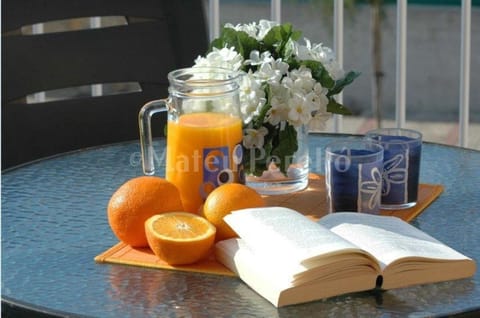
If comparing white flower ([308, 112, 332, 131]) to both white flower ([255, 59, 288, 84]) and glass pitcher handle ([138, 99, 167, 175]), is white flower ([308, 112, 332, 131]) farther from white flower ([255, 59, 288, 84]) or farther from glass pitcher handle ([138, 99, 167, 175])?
glass pitcher handle ([138, 99, 167, 175])

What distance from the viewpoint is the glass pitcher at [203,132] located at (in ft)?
5.20

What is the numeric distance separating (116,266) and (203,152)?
226mm

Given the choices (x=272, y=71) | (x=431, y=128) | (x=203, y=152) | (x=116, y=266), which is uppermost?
(x=272, y=71)

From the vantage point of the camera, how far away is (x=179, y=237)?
144cm

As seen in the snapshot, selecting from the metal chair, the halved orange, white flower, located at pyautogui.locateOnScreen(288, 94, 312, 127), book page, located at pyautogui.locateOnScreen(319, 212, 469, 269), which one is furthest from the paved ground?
the halved orange

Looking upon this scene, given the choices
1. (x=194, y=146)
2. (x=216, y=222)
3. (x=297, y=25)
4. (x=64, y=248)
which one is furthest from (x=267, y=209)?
(x=297, y=25)

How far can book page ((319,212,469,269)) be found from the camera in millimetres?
1382

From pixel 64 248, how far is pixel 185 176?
21 cm

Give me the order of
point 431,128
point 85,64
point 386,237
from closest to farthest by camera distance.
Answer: point 386,237 → point 85,64 → point 431,128

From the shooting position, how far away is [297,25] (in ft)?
28.5

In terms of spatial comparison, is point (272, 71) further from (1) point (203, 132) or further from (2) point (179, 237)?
(2) point (179, 237)

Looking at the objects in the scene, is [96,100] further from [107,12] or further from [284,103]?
[284,103]

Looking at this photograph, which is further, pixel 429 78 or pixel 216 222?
pixel 429 78

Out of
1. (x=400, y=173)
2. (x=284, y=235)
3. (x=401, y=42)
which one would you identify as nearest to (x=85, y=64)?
(x=401, y=42)
